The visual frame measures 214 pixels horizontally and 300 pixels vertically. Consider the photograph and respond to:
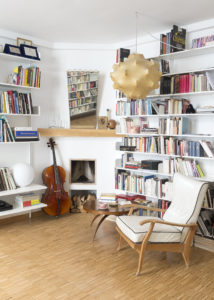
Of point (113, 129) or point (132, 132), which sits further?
point (113, 129)

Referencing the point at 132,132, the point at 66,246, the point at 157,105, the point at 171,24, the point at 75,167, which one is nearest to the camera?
the point at 66,246

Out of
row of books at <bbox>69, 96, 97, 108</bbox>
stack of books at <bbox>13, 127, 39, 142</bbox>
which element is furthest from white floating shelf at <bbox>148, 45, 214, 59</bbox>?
stack of books at <bbox>13, 127, 39, 142</bbox>

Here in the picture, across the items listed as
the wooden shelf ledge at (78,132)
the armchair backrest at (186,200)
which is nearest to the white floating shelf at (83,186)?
the wooden shelf ledge at (78,132)

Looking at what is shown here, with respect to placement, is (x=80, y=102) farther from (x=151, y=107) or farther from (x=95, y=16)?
(x=95, y=16)

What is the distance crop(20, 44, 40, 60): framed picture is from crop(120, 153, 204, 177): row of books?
2072 mm

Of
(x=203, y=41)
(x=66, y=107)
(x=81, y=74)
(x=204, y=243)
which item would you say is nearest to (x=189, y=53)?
(x=203, y=41)

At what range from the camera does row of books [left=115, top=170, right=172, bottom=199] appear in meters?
4.17

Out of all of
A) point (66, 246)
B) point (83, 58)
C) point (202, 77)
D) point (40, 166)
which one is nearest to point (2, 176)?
point (40, 166)

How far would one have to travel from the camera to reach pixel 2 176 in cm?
427

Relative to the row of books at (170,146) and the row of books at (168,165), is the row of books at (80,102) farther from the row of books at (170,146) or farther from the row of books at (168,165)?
the row of books at (168,165)

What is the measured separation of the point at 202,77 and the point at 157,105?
0.77m

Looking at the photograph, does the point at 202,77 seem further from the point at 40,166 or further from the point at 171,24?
the point at 40,166

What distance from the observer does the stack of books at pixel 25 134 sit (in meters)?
4.31

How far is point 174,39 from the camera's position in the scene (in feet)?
12.9
